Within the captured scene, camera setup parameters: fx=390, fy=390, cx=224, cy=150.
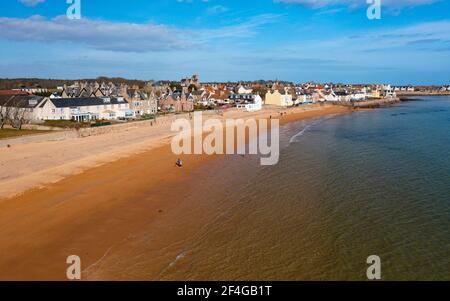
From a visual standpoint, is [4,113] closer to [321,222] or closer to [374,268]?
[321,222]

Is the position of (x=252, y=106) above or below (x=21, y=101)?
below

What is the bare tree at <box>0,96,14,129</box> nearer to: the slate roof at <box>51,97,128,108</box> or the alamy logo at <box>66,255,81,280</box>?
the slate roof at <box>51,97,128,108</box>

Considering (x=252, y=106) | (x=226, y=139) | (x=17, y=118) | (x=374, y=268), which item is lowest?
(x=374, y=268)

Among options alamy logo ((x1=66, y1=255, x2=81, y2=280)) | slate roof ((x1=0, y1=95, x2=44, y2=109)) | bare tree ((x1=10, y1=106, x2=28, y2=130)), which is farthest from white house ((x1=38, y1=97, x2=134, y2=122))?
alamy logo ((x1=66, y1=255, x2=81, y2=280))

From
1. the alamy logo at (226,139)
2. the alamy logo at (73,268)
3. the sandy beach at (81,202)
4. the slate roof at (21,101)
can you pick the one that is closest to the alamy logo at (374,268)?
the sandy beach at (81,202)

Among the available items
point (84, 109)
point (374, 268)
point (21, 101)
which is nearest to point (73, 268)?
point (374, 268)
